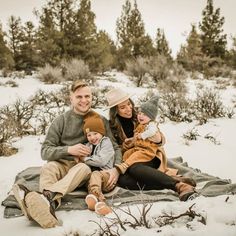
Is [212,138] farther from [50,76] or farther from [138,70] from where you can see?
[50,76]

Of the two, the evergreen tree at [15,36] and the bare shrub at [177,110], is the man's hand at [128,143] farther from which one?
the evergreen tree at [15,36]

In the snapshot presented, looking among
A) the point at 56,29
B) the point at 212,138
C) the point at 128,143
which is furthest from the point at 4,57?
the point at 128,143

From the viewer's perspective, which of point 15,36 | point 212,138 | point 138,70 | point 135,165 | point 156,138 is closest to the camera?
point 135,165

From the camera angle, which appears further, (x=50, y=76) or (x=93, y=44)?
(x=93, y=44)

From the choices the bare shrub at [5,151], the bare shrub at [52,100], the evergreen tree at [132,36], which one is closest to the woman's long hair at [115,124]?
the bare shrub at [5,151]

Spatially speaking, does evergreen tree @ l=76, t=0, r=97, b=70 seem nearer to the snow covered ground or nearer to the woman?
the snow covered ground

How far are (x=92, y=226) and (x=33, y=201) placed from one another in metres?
0.53

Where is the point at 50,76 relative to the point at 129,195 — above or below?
above

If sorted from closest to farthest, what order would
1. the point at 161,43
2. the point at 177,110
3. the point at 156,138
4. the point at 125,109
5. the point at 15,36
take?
the point at 156,138
the point at 125,109
the point at 177,110
the point at 15,36
the point at 161,43

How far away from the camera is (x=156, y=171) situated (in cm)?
382

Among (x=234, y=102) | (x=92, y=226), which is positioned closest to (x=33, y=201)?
(x=92, y=226)

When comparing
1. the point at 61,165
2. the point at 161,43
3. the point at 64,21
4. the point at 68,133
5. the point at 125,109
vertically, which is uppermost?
the point at 64,21

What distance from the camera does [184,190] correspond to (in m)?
3.58

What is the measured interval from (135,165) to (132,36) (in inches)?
854
